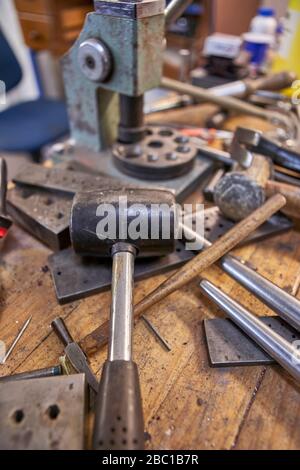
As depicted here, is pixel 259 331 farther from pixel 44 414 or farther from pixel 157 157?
pixel 157 157

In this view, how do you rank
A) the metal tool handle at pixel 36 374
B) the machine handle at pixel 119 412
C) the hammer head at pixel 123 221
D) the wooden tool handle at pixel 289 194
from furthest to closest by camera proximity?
1. the wooden tool handle at pixel 289 194
2. the hammer head at pixel 123 221
3. the metal tool handle at pixel 36 374
4. the machine handle at pixel 119 412

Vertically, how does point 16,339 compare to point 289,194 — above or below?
below

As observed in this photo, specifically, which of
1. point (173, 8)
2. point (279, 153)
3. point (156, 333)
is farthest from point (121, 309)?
point (173, 8)

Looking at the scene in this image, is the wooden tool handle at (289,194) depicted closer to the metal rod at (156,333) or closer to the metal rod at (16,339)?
the metal rod at (156,333)

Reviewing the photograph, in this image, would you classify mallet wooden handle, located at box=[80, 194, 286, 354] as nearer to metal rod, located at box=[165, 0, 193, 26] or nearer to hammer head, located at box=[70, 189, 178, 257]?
hammer head, located at box=[70, 189, 178, 257]

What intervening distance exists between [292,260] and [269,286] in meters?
0.16

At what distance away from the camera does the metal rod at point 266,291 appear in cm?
51

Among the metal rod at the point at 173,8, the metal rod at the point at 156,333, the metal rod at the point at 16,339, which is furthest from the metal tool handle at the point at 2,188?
the metal rod at the point at 173,8

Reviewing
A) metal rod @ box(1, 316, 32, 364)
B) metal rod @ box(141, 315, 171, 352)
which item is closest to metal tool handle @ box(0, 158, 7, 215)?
metal rod @ box(1, 316, 32, 364)

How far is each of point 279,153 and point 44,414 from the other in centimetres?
70

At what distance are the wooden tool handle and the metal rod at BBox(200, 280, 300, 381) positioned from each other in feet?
0.87

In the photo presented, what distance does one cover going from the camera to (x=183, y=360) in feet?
1.66

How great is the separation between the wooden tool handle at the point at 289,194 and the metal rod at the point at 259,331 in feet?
0.87

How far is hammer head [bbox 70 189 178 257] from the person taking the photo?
58 centimetres
